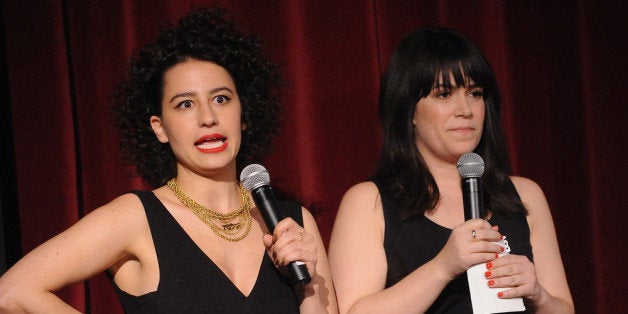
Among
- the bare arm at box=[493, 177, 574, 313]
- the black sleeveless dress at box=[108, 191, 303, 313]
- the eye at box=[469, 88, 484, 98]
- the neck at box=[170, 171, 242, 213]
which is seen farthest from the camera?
the eye at box=[469, 88, 484, 98]

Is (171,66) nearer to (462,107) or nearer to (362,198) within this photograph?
(362,198)

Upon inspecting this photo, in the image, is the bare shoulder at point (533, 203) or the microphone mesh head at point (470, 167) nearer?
the microphone mesh head at point (470, 167)

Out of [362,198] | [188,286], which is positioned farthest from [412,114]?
[188,286]

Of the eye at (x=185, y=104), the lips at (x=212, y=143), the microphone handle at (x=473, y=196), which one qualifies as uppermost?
the eye at (x=185, y=104)

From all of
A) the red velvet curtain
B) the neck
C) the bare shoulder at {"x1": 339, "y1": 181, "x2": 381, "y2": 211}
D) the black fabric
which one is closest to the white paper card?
the black fabric

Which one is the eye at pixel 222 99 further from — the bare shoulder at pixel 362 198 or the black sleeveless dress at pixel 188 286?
the bare shoulder at pixel 362 198

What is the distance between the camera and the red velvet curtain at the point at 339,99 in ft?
8.15

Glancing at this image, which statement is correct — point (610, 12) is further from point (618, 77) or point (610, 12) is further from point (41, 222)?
point (41, 222)

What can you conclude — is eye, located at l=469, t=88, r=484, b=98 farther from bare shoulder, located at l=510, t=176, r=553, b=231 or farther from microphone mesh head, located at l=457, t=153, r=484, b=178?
microphone mesh head, located at l=457, t=153, r=484, b=178

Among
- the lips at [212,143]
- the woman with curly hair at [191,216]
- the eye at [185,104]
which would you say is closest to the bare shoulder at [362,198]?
the woman with curly hair at [191,216]

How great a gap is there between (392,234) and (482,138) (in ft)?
1.45

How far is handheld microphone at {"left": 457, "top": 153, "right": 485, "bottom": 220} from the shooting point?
1.74 metres

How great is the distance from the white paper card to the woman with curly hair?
372mm

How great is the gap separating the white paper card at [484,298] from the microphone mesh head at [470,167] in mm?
169
